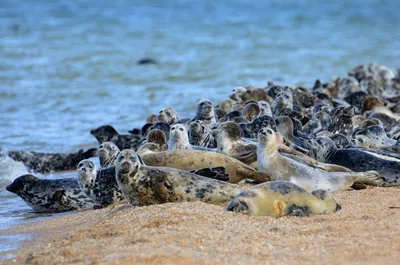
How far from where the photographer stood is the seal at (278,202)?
18.1 feet

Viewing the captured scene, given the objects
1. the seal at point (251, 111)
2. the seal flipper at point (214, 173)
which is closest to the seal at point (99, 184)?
the seal flipper at point (214, 173)

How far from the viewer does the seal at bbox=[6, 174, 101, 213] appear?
7141 millimetres

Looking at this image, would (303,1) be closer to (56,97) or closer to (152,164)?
(56,97)

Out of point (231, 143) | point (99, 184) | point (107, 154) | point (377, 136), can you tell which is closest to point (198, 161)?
point (231, 143)

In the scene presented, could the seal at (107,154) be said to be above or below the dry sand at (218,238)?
above

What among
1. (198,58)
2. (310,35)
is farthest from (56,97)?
(310,35)

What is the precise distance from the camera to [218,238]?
16.0ft

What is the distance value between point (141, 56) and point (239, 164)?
51.4ft

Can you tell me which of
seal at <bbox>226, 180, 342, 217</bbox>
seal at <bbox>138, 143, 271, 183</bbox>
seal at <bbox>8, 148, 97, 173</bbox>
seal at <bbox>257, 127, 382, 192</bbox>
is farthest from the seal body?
seal at <bbox>8, 148, 97, 173</bbox>

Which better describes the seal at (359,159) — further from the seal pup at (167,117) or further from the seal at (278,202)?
the seal pup at (167,117)

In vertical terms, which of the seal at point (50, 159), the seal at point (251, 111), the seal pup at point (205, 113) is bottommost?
the seal at point (50, 159)

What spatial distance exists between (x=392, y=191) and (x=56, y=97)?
9.38 m

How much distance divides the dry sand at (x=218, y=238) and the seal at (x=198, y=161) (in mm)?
964

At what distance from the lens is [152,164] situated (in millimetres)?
6926
